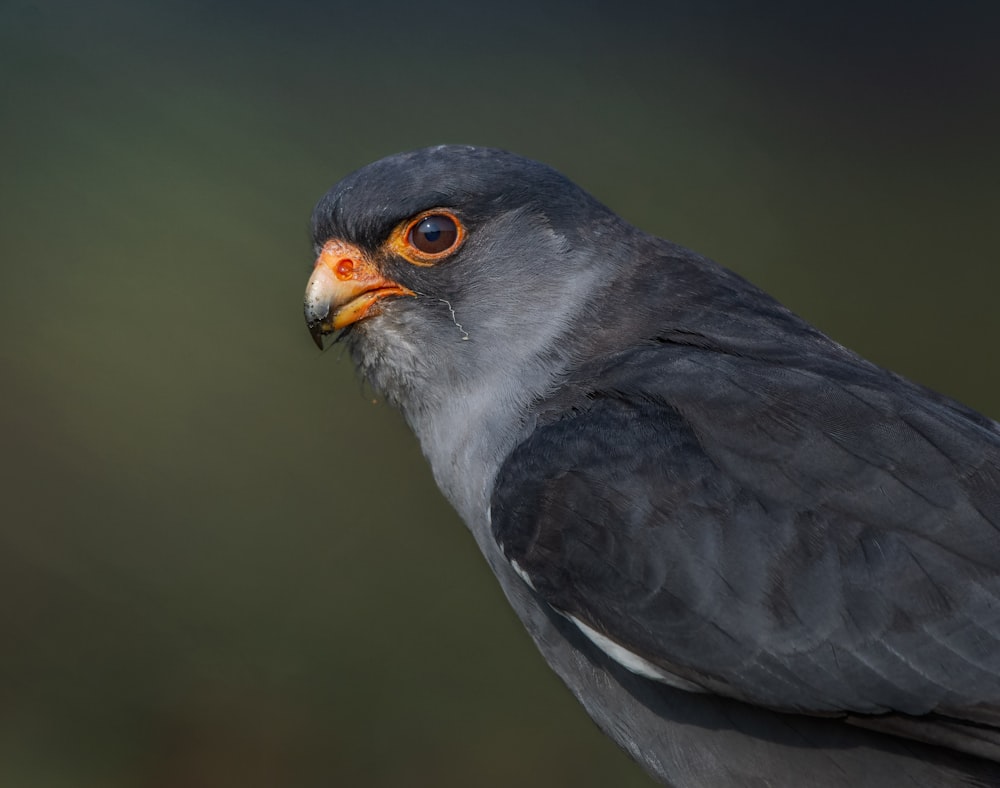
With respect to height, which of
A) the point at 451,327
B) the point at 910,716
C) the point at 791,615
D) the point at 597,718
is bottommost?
the point at 597,718

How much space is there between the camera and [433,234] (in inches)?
137

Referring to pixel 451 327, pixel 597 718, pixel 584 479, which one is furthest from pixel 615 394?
pixel 597 718

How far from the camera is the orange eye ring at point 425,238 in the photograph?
3463 millimetres

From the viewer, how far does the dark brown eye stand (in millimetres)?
3465

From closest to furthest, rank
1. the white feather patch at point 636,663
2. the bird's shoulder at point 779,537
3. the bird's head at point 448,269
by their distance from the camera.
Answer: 1. the bird's shoulder at point 779,537
2. the white feather patch at point 636,663
3. the bird's head at point 448,269

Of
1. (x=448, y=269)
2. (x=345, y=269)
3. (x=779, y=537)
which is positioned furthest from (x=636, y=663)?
(x=345, y=269)

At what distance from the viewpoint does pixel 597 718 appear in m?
3.16

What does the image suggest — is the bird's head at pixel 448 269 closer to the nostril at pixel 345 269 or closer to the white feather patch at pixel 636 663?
the nostril at pixel 345 269

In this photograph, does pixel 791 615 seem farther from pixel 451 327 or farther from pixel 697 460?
pixel 451 327

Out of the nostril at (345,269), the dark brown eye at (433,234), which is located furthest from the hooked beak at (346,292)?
the dark brown eye at (433,234)

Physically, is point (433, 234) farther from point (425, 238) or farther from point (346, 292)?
point (346, 292)

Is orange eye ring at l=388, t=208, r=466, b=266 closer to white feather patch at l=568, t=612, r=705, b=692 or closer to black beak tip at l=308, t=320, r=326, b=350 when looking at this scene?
black beak tip at l=308, t=320, r=326, b=350

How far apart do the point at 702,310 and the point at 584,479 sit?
733mm

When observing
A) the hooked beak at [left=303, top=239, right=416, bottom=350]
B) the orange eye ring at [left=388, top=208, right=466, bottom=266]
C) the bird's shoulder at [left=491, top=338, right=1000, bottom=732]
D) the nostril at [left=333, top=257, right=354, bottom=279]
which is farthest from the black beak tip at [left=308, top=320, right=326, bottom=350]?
the bird's shoulder at [left=491, top=338, right=1000, bottom=732]
